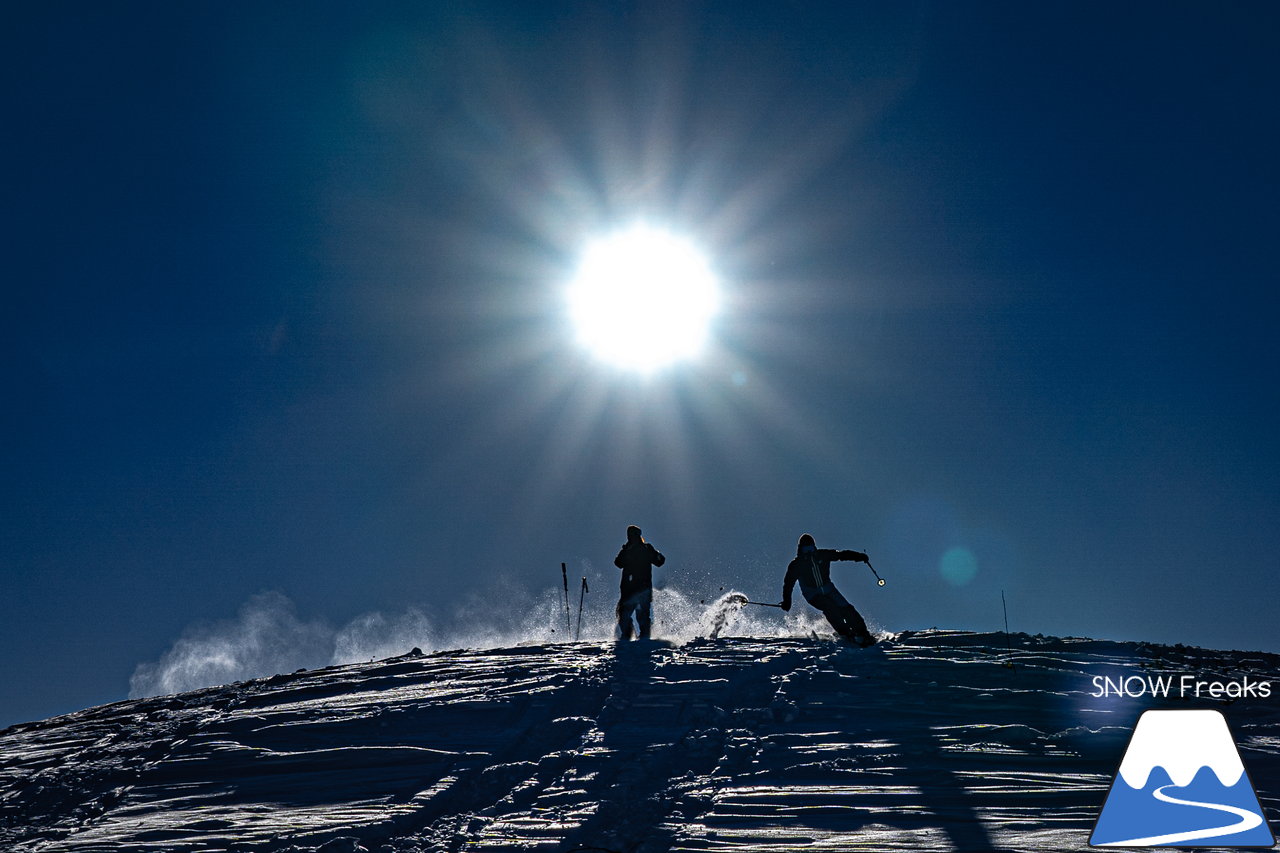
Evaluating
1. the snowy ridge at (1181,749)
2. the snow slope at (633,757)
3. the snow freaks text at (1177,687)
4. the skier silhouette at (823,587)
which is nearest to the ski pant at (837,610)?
the skier silhouette at (823,587)

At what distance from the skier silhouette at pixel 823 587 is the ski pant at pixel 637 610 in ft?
8.59

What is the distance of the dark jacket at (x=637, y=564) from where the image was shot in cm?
1758

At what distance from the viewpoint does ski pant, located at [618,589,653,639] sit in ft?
57.1

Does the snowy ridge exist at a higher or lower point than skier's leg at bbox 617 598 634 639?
lower

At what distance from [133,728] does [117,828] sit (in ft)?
15.2

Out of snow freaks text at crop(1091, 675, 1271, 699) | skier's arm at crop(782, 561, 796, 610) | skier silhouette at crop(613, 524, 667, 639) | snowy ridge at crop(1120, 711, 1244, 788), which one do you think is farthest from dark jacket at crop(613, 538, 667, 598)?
snowy ridge at crop(1120, 711, 1244, 788)

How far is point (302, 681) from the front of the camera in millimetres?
14398

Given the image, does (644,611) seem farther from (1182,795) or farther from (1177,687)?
(1182,795)

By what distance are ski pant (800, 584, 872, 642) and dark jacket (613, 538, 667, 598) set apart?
3.19m

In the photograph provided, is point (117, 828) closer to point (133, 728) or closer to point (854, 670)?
point (133, 728)

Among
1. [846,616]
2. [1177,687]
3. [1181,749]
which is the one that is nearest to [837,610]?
[846,616]

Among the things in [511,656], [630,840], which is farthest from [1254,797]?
[511,656]

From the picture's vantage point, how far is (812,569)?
16.4 m

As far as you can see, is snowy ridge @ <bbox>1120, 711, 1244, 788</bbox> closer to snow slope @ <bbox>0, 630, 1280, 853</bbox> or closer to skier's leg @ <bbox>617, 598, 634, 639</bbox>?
snow slope @ <bbox>0, 630, 1280, 853</bbox>
